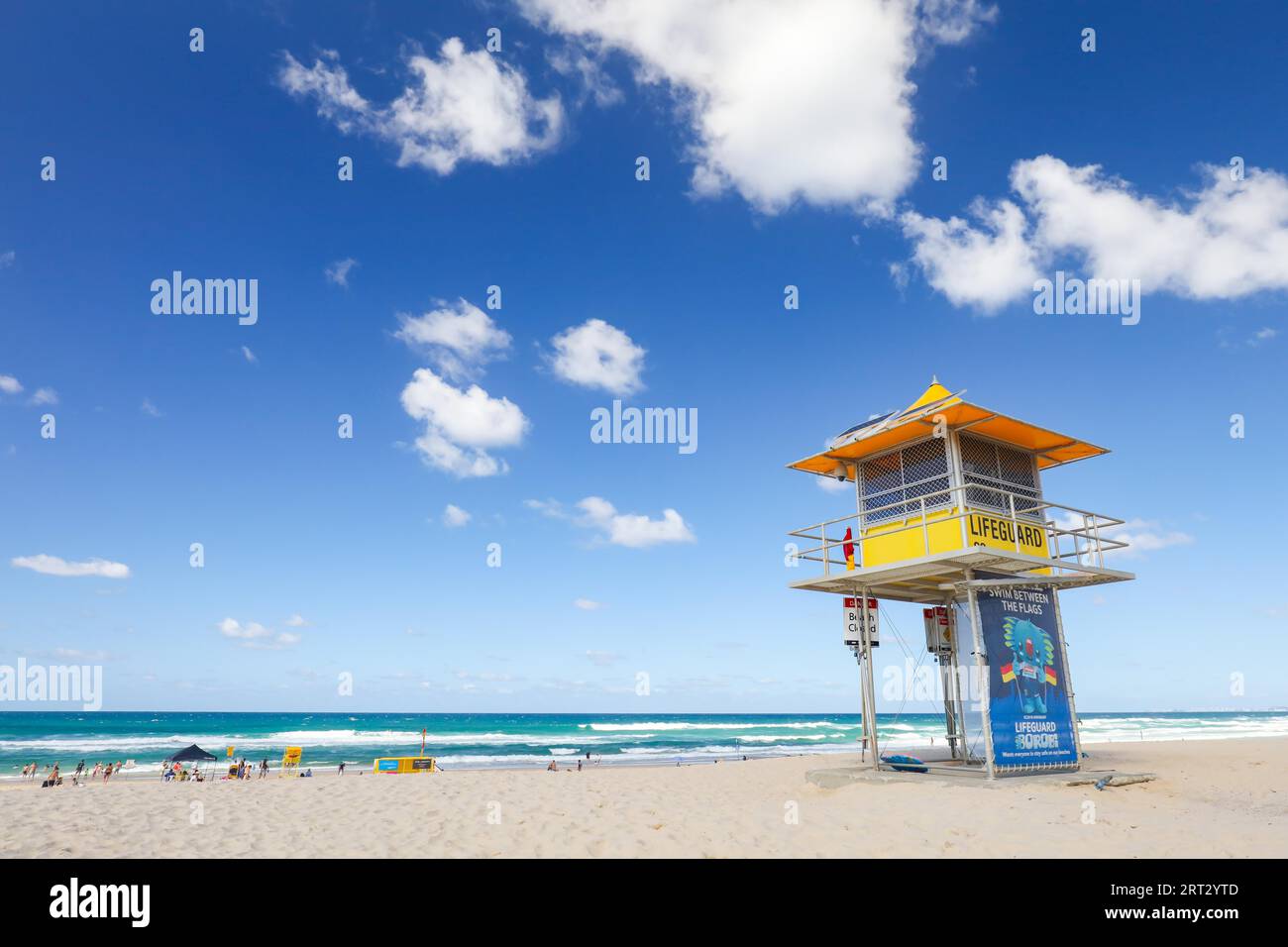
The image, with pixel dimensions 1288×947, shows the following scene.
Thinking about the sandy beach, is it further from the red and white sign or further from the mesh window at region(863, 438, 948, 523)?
the mesh window at region(863, 438, 948, 523)

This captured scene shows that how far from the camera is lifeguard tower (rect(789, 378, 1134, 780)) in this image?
14.0m

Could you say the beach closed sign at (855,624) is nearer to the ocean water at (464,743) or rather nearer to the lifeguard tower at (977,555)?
the lifeguard tower at (977,555)

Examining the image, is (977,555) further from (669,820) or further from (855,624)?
(669,820)

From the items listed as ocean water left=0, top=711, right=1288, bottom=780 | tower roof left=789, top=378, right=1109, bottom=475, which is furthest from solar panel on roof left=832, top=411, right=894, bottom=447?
ocean water left=0, top=711, right=1288, bottom=780

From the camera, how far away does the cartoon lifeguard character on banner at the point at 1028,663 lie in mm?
14391

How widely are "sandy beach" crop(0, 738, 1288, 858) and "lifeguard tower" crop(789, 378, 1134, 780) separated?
1.64m

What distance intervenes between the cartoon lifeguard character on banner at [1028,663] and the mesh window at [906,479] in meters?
2.93

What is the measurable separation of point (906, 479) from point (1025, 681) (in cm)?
454

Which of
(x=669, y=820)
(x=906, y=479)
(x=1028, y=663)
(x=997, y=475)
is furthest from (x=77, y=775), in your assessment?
(x=997, y=475)

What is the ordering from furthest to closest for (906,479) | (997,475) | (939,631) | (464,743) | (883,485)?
1. (464,743)
2. (939,631)
3. (883,485)
4. (906,479)
5. (997,475)

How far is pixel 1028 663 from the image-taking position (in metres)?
14.7

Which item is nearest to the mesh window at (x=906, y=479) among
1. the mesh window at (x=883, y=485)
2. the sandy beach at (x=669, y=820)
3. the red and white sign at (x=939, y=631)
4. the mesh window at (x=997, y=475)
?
the mesh window at (x=883, y=485)
